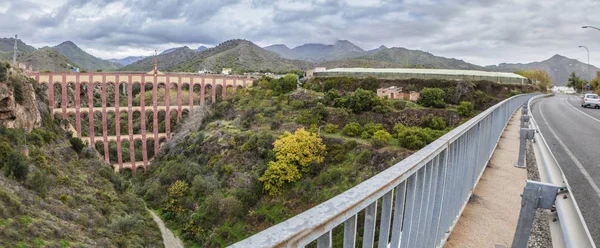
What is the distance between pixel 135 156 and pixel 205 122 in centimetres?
868

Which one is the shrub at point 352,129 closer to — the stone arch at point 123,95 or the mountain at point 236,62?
the stone arch at point 123,95

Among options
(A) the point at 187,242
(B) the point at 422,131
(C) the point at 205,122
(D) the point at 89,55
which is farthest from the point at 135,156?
(D) the point at 89,55

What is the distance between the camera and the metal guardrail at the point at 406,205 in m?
1.14

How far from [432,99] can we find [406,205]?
3375cm

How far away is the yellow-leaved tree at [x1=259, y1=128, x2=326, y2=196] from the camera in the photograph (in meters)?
24.0

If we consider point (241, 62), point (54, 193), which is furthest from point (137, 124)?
point (241, 62)

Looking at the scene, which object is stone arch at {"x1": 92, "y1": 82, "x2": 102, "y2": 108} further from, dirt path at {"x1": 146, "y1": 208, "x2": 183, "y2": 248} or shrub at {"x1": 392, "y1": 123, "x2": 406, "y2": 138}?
shrub at {"x1": 392, "y1": 123, "x2": 406, "y2": 138}

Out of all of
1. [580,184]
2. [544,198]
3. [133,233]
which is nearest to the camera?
[544,198]

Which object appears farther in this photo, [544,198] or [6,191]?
[6,191]

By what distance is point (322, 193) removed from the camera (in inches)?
872

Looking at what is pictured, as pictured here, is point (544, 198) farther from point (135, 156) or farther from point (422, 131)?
point (135, 156)

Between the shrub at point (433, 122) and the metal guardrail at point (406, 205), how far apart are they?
25.4m

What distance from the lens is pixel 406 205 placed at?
2.15 m

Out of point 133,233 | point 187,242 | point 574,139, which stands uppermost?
point 574,139
